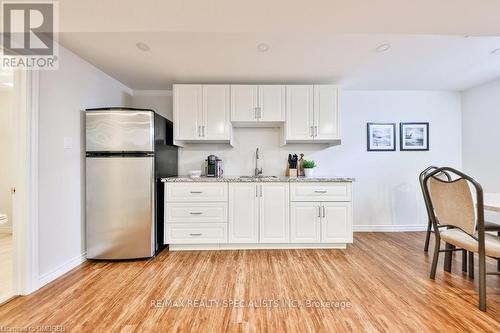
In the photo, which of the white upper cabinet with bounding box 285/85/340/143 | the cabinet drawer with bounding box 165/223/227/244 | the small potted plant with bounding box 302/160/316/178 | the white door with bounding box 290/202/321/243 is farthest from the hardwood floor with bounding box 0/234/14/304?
the small potted plant with bounding box 302/160/316/178

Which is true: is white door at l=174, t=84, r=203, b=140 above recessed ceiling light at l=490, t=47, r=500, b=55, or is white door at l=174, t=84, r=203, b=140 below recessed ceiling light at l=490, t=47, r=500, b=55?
below

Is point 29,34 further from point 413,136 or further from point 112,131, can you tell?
point 413,136

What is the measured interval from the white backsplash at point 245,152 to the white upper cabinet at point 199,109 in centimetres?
49

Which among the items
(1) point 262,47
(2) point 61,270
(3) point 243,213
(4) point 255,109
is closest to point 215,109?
(4) point 255,109

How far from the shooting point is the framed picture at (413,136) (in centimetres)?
360

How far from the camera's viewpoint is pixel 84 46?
2.18m

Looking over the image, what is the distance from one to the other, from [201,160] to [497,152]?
4393mm

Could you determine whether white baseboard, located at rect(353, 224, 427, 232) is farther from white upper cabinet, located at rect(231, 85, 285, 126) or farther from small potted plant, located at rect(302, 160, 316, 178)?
white upper cabinet, located at rect(231, 85, 285, 126)

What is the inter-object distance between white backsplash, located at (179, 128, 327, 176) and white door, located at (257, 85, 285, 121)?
1.56ft

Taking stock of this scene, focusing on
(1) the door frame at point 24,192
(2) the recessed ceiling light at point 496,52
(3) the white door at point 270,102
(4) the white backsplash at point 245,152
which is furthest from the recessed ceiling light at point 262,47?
(2) the recessed ceiling light at point 496,52

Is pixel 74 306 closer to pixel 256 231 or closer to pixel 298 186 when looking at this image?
pixel 256 231

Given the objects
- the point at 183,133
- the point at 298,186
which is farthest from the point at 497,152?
the point at 183,133

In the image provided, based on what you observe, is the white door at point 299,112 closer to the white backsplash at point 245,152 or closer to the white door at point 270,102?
the white door at point 270,102

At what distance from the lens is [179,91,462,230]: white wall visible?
357cm
